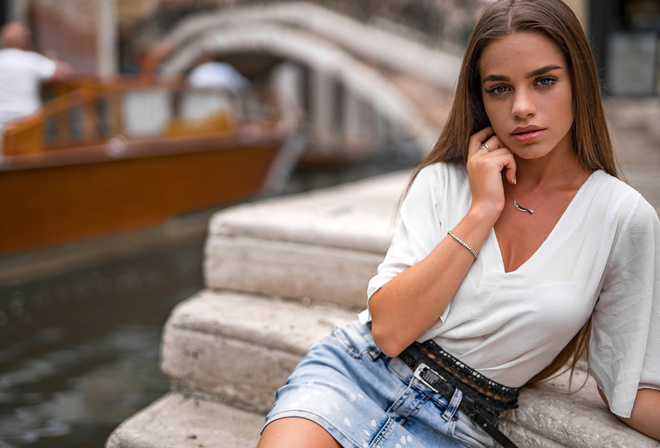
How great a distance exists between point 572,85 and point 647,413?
2.06 feet

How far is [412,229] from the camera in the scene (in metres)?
1.21

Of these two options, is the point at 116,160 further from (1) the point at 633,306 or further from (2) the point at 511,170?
(1) the point at 633,306

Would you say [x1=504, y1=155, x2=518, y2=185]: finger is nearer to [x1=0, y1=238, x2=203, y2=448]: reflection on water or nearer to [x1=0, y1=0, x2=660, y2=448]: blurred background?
[x1=0, y1=0, x2=660, y2=448]: blurred background

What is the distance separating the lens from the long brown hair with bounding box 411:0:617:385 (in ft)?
3.53

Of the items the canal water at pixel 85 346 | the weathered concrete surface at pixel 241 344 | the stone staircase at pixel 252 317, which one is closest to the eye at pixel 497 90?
the stone staircase at pixel 252 317

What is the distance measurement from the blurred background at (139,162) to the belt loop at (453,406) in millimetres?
775

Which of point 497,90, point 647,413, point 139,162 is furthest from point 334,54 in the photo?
point 647,413

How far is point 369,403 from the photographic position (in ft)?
3.79

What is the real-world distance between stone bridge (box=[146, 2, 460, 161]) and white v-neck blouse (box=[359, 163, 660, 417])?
18.7 feet

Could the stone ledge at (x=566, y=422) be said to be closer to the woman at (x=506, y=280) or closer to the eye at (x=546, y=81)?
the woman at (x=506, y=280)

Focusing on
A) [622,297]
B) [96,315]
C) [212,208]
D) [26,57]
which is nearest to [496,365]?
[622,297]

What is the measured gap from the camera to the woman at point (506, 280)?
3.54 ft

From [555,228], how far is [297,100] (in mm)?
18426

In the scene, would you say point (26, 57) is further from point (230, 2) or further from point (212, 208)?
point (230, 2)
